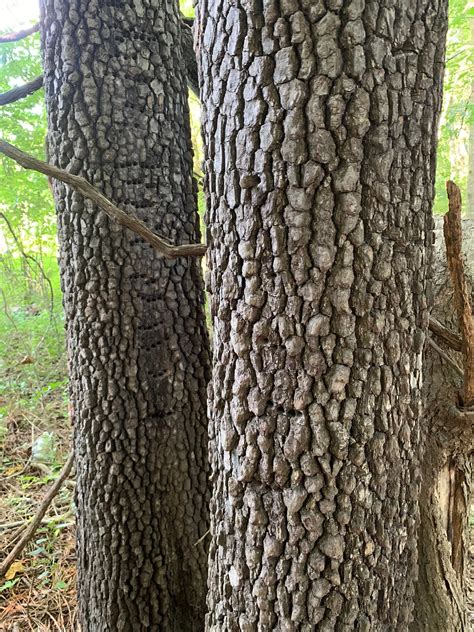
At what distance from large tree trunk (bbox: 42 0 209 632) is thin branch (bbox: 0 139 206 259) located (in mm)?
353

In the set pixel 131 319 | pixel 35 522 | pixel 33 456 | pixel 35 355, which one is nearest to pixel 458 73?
pixel 131 319

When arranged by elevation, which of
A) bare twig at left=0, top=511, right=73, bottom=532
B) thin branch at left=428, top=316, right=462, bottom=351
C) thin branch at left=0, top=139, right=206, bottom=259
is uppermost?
thin branch at left=0, top=139, right=206, bottom=259

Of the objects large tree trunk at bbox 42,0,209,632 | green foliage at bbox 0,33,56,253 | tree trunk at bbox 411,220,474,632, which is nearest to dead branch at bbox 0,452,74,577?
large tree trunk at bbox 42,0,209,632

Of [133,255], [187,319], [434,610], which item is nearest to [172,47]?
[133,255]

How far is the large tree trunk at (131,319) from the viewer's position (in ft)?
6.31

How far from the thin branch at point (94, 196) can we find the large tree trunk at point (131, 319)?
13.9 inches

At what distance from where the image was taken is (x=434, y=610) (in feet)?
5.96

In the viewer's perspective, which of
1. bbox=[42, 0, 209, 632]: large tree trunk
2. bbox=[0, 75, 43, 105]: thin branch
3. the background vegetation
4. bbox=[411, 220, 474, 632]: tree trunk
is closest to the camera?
bbox=[411, 220, 474, 632]: tree trunk

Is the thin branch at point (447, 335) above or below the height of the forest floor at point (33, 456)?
above

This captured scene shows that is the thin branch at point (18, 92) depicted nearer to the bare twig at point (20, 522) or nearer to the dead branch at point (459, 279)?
the dead branch at point (459, 279)

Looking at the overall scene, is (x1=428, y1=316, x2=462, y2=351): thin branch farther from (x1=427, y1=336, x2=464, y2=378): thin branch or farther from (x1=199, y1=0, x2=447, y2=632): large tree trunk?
(x1=199, y1=0, x2=447, y2=632): large tree trunk

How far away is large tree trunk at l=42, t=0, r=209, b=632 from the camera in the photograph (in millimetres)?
1923

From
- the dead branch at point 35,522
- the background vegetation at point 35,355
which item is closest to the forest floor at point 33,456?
the background vegetation at point 35,355

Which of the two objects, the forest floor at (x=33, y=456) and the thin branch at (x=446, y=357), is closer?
the thin branch at (x=446, y=357)
